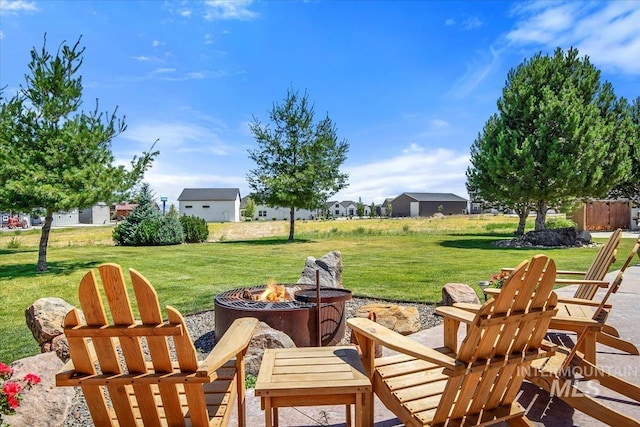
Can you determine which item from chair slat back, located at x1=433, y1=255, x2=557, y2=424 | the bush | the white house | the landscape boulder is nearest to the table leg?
chair slat back, located at x1=433, y1=255, x2=557, y2=424

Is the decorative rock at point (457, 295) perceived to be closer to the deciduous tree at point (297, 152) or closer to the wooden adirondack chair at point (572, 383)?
the wooden adirondack chair at point (572, 383)

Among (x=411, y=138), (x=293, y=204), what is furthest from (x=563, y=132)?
(x=293, y=204)

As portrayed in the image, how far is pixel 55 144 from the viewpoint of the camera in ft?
36.3

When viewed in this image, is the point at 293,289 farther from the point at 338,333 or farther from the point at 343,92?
the point at 343,92

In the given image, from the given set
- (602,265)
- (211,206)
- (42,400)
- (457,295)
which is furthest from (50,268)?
(211,206)

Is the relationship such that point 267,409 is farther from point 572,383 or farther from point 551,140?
point 551,140

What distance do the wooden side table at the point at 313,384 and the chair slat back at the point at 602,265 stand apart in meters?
3.01

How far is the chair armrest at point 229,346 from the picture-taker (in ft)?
6.49

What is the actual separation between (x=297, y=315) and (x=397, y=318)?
1481 mm

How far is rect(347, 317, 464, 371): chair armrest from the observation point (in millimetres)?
1980

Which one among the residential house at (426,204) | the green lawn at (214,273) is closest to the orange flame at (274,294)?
the green lawn at (214,273)

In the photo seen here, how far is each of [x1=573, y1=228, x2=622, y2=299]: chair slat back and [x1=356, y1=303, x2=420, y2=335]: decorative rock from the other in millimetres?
1847

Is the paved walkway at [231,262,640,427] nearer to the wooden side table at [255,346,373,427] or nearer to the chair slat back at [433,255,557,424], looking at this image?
the wooden side table at [255,346,373,427]

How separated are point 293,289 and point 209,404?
3275mm
